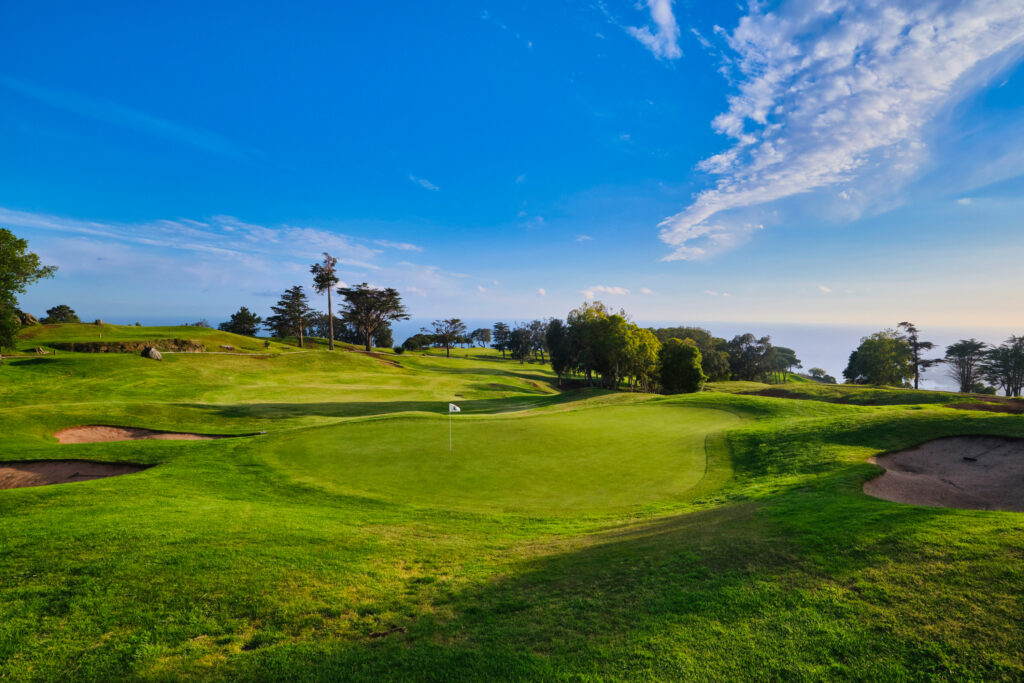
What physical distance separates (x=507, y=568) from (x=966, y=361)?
9810cm

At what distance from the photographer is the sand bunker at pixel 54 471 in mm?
13125

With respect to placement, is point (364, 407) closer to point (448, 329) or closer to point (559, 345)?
point (559, 345)

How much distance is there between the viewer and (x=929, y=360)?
68312mm

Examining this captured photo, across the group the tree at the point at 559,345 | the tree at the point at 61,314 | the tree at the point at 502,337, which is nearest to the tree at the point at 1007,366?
the tree at the point at 559,345

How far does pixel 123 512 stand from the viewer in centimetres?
882

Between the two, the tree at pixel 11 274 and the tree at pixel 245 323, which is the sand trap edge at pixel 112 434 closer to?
the tree at pixel 11 274

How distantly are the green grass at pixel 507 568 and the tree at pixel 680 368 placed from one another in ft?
99.4

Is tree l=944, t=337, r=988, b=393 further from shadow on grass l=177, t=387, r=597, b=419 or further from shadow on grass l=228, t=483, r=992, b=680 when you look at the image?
shadow on grass l=228, t=483, r=992, b=680

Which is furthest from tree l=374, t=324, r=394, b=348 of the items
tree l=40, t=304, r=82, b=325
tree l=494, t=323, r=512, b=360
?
tree l=40, t=304, r=82, b=325

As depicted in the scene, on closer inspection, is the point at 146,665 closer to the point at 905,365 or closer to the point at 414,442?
the point at 414,442

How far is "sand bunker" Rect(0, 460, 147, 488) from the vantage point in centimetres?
1312

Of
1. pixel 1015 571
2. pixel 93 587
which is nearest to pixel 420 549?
pixel 93 587

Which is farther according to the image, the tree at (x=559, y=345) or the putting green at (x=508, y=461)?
the tree at (x=559, y=345)

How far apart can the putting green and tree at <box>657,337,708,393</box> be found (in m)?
24.8
